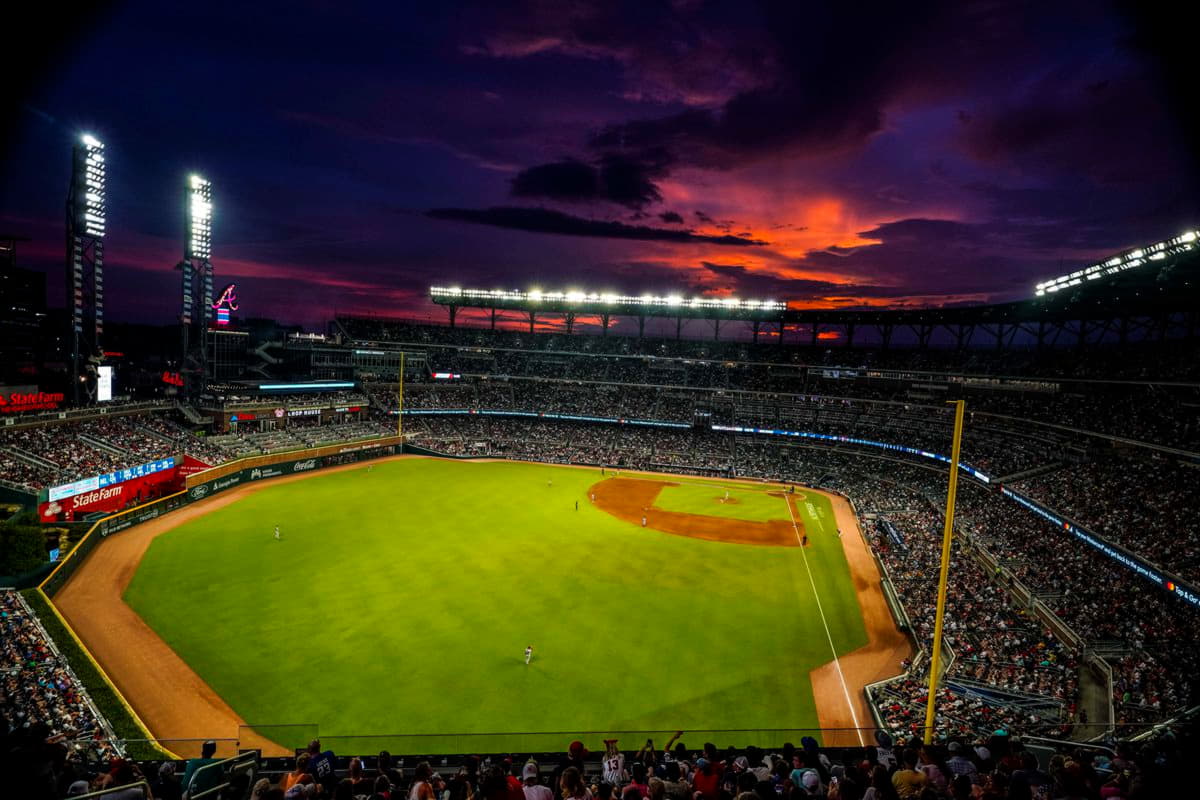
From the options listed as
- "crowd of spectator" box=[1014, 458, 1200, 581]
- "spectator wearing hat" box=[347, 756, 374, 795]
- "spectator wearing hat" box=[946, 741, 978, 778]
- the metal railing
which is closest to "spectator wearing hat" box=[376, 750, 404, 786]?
"spectator wearing hat" box=[347, 756, 374, 795]

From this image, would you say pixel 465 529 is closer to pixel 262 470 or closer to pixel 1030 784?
pixel 262 470

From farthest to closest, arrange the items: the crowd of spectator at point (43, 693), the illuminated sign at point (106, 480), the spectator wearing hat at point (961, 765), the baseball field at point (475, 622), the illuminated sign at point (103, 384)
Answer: the illuminated sign at point (103, 384) < the illuminated sign at point (106, 480) < the baseball field at point (475, 622) < the crowd of spectator at point (43, 693) < the spectator wearing hat at point (961, 765)

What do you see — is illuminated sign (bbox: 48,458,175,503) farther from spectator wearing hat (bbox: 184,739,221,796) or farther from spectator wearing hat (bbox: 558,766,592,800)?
spectator wearing hat (bbox: 558,766,592,800)

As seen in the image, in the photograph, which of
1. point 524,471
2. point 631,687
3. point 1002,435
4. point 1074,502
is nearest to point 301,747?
point 631,687

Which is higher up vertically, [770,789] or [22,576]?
[770,789]

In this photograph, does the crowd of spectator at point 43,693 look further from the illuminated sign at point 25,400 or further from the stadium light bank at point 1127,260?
the stadium light bank at point 1127,260

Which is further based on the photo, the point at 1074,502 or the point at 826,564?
the point at 826,564

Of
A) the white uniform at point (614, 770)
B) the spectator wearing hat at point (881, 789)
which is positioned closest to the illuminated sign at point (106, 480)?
the white uniform at point (614, 770)
